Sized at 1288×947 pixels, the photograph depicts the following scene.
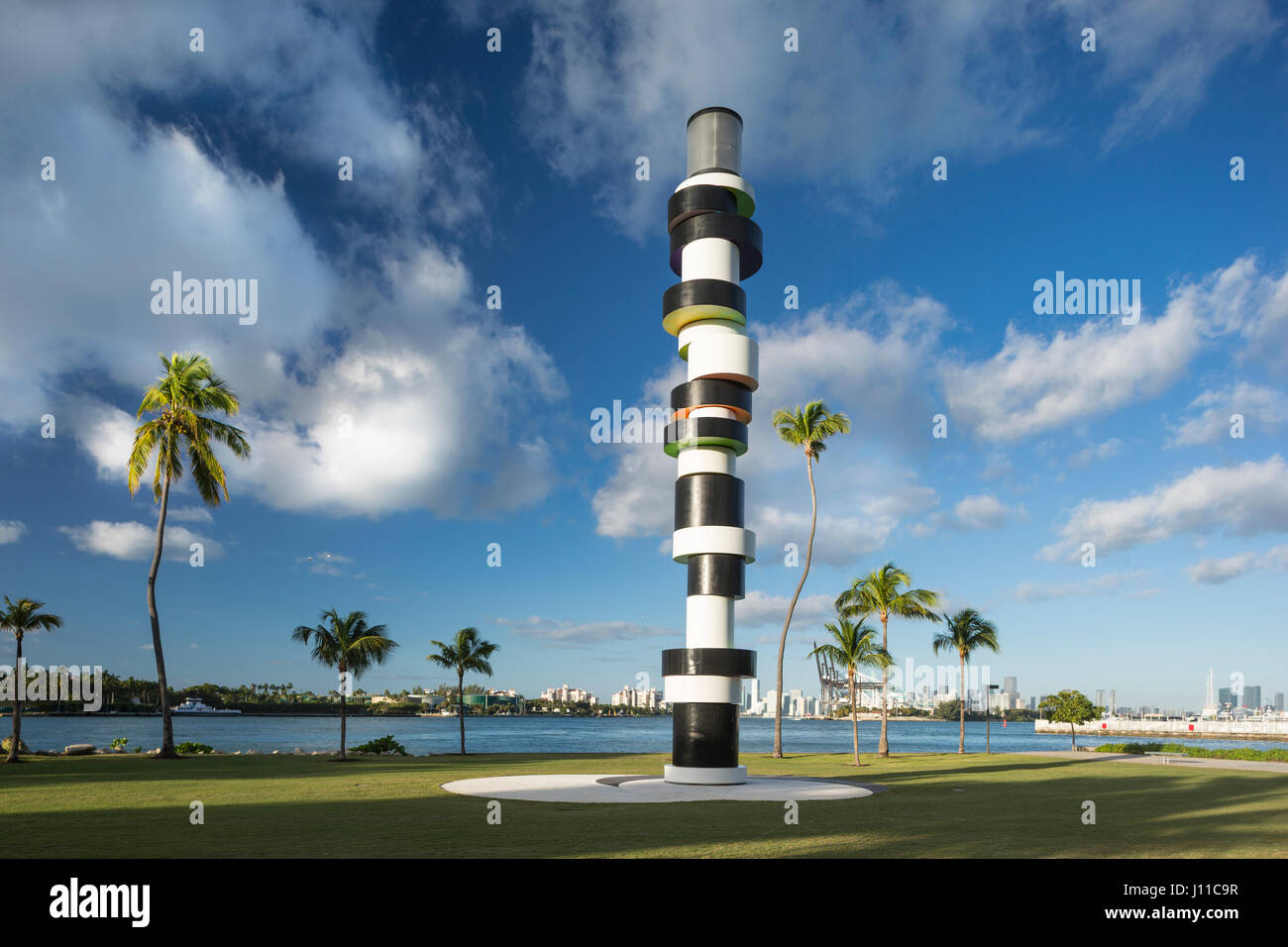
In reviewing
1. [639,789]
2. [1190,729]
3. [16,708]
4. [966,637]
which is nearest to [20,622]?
[16,708]

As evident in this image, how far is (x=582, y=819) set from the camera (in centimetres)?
1703

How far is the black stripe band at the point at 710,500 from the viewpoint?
88.8 feet

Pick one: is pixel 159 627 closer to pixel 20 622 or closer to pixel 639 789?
pixel 20 622

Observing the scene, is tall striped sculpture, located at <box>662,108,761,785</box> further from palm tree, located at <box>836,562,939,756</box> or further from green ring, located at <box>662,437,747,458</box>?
palm tree, located at <box>836,562,939,756</box>

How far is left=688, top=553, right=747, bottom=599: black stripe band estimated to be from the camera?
87.5 ft

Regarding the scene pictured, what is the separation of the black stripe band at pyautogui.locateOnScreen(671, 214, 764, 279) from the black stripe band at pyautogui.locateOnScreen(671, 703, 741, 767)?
15.2 m

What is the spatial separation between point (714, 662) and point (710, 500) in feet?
17.1

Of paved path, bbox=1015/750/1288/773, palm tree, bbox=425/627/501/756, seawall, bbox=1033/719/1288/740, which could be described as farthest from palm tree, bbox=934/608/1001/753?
seawall, bbox=1033/719/1288/740

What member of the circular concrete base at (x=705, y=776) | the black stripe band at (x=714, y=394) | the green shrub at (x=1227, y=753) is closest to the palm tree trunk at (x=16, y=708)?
the circular concrete base at (x=705, y=776)

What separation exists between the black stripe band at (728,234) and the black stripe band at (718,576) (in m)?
10.4

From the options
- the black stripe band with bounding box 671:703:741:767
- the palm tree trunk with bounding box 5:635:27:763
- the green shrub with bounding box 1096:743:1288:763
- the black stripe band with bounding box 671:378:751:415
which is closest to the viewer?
the black stripe band with bounding box 671:703:741:767

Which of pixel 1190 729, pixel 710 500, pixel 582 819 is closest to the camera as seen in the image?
pixel 582 819
